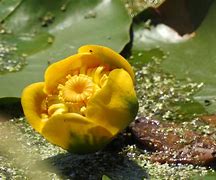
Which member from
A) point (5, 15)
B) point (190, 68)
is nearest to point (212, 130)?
point (190, 68)

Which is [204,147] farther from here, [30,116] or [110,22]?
[110,22]

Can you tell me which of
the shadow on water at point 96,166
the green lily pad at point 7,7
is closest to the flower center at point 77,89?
the shadow on water at point 96,166

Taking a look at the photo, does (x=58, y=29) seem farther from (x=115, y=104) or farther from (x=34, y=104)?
(x=115, y=104)

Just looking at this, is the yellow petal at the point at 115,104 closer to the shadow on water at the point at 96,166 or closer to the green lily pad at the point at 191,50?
the shadow on water at the point at 96,166

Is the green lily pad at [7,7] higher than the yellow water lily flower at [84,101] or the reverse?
the reverse

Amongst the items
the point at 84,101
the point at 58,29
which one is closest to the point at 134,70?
the point at 58,29

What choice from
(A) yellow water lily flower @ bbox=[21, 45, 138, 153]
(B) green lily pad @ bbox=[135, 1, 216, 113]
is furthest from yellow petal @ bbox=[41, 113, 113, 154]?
(B) green lily pad @ bbox=[135, 1, 216, 113]

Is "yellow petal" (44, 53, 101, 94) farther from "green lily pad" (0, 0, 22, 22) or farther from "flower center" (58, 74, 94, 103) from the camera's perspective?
"green lily pad" (0, 0, 22, 22)
